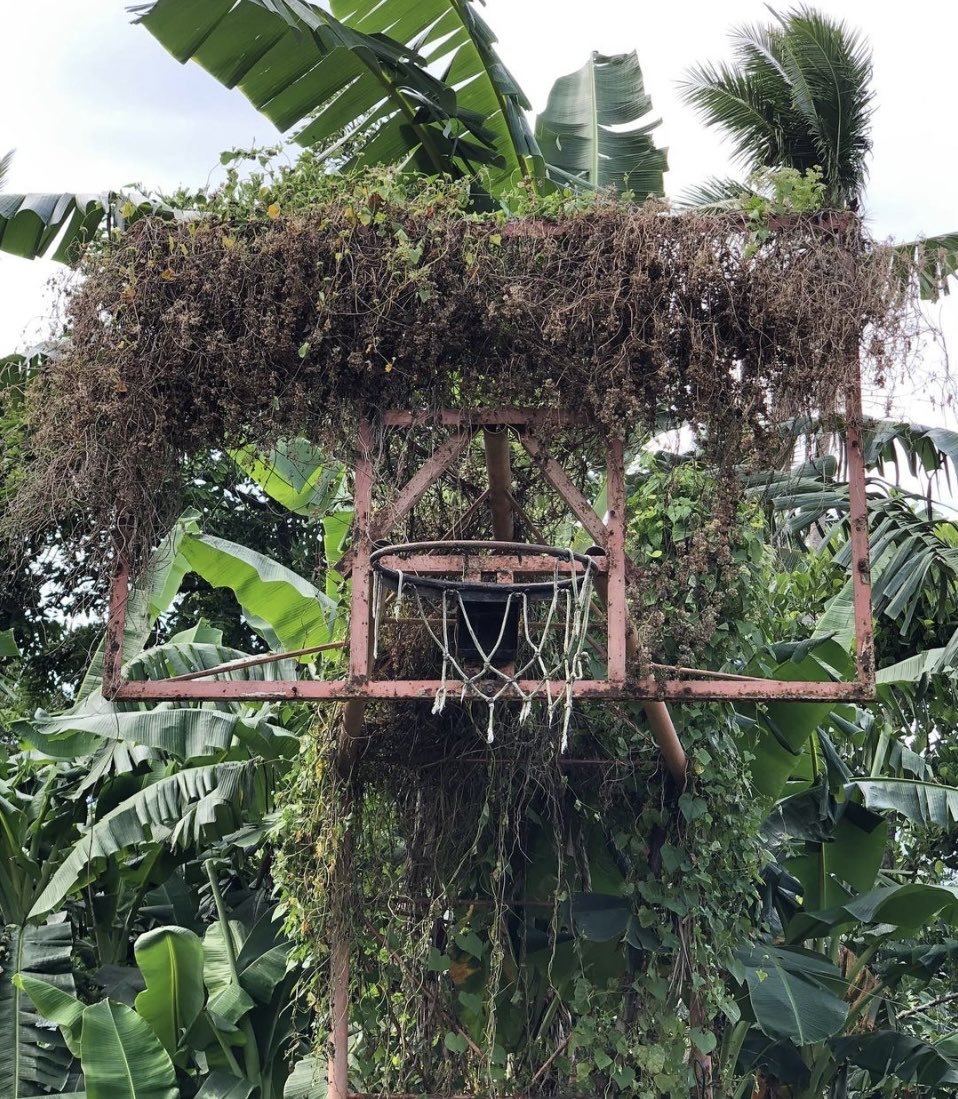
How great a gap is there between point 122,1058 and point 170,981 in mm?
591

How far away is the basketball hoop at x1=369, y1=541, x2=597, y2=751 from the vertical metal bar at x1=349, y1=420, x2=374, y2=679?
59mm

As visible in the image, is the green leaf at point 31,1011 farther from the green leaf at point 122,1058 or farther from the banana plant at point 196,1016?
the green leaf at point 122,1058

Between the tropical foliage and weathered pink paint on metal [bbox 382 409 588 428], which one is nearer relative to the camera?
weathered pink paint on metal [bbox 382 409 588 428]

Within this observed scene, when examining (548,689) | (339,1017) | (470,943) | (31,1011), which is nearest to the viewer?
(548,689)

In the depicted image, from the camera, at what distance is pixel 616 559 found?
577 cm

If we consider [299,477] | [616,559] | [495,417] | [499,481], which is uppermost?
[299,477]

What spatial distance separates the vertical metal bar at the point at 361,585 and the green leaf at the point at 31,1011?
14.6 feet

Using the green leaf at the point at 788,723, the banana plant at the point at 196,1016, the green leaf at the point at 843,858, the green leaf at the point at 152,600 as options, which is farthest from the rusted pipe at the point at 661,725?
the banana plant at the point at 196,1016

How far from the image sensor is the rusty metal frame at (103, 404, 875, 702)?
562 centimetres

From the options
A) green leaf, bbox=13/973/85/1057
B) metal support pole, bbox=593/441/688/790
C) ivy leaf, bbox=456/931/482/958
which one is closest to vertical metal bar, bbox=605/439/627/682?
metal support pole, bbox=593/441/688/790

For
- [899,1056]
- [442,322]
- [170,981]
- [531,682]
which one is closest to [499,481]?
[442,322]

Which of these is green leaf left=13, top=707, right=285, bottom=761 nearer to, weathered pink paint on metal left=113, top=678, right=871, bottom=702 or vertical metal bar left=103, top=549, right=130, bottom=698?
vertical metal bar left=103, top=549, right=130, bottom=698

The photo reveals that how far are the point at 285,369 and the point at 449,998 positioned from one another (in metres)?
3.59

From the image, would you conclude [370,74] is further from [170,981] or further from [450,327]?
[170,981]
